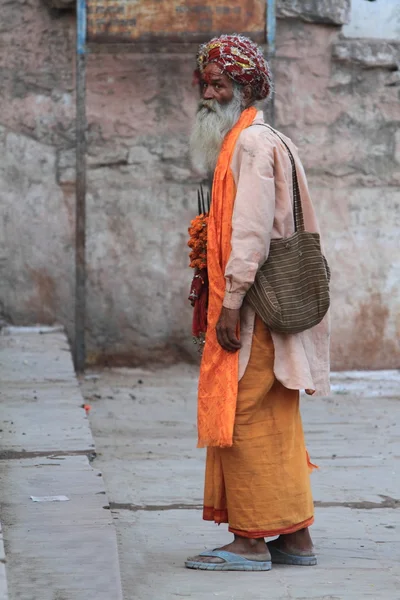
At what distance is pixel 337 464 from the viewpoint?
518 centimetres

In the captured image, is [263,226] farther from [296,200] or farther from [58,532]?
[58,532]

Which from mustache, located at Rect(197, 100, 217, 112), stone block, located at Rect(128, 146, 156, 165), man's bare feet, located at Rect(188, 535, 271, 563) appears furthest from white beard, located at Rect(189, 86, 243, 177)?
stone block, located at Rect(128, 146, 156, 165)

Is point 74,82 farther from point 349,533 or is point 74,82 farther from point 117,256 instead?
point 349,533

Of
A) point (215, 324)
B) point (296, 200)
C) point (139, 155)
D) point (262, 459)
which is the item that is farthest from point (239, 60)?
point (139, 155)

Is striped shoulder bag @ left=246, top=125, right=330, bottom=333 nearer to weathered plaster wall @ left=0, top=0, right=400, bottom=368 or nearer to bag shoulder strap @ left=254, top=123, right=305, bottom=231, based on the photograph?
bag shoulder strap @ left=254, top=123, right=305, bottom=231

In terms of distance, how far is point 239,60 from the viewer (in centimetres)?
350

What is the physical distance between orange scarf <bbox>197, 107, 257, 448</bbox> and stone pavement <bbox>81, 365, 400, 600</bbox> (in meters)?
0.45

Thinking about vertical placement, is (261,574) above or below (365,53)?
below

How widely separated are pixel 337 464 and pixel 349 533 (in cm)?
116

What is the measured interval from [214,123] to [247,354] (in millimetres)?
719

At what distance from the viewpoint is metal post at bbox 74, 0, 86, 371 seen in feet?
23.8

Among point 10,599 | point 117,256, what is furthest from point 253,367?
point 117,256

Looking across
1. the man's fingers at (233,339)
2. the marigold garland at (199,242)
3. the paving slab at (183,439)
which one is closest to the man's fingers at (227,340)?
the man's fingers at (233,339)

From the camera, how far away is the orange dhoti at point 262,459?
11.3ft
